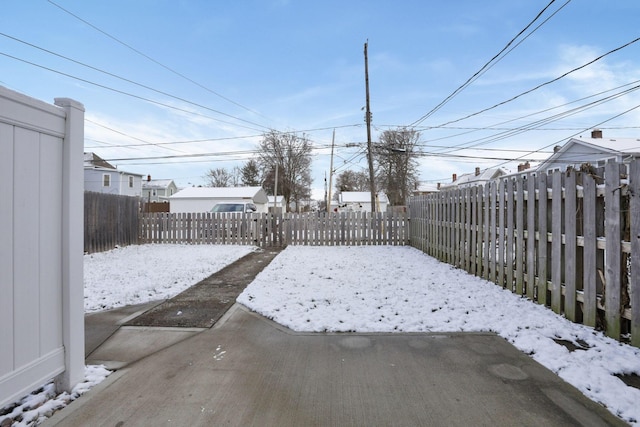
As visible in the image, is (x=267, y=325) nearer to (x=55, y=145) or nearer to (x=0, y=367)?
(x=0, y=367)

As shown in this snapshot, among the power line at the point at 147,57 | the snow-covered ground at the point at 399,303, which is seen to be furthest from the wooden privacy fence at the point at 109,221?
the power line at the point at 147,57

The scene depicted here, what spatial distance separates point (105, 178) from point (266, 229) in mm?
31118

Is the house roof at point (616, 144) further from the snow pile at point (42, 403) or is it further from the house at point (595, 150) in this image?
the snow pile at point (42, 403)

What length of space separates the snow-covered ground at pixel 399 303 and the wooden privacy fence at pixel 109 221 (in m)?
1.85

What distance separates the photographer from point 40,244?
2225 millimetres

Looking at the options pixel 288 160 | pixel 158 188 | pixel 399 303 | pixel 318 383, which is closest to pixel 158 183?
pixel 158 188

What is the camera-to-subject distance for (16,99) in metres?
2.06

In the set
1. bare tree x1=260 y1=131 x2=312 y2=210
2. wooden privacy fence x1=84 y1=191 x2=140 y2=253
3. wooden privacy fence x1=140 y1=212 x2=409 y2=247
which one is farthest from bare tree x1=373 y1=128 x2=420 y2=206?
wooden privacy fence x1=84 y1=191 x2=140 y2=253

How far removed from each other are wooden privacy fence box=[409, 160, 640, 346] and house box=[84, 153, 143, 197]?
3624 cm

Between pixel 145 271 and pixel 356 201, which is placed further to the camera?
pixel 356 201

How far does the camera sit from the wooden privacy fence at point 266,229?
40.6ft

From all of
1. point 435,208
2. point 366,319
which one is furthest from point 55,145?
point 435,208

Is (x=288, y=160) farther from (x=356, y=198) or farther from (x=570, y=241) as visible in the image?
(x=570, y=241)

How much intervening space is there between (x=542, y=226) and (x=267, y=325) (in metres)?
3.77
